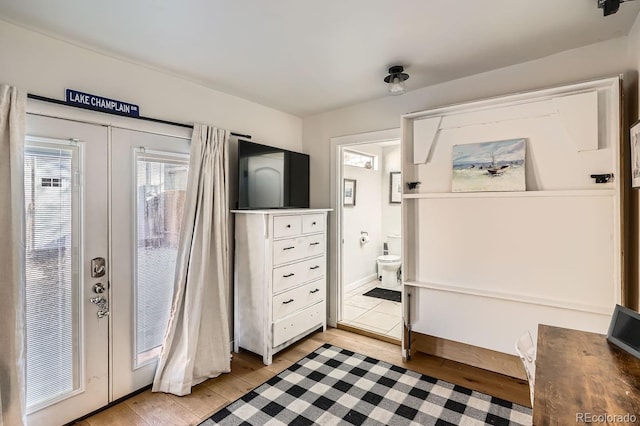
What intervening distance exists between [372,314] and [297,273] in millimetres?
1383

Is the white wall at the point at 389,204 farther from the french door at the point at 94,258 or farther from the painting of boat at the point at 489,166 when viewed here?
the french door at the point at 94,258

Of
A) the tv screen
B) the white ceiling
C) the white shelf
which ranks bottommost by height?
the tv screen

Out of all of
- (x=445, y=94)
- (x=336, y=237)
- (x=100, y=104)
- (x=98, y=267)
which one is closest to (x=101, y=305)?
(x=98, y=267)

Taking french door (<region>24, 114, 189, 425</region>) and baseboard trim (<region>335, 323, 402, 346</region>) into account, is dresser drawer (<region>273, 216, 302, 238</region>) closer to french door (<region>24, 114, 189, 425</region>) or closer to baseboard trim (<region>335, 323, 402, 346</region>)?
french door (<region>24, 114, 189, 425</region>)

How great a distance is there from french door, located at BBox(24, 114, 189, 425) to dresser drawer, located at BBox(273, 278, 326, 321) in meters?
0.94

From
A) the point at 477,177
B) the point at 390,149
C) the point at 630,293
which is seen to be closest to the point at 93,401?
the point at 477,177

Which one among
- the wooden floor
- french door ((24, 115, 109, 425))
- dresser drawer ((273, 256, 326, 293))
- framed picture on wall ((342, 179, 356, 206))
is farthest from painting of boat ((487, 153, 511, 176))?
french door ((24, 115, 109, 425))

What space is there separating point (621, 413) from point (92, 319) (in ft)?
8.83

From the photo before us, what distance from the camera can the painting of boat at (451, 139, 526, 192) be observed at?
7.56 feet

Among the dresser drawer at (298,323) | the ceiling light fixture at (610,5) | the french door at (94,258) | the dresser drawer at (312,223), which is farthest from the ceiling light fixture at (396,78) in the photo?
the dresser drawer at (298,323)

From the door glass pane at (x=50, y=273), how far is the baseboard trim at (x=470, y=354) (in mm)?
2661

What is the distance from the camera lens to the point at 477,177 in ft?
8.10

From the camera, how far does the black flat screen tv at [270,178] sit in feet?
9.43

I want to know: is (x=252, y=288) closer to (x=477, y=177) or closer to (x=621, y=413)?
(x=477, y=177)
